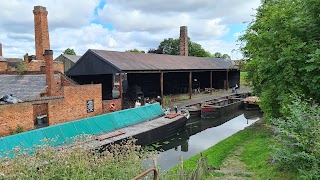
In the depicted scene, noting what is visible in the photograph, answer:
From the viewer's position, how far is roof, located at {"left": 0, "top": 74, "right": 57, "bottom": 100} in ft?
49.0

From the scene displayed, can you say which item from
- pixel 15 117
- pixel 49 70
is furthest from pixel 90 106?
pixel 15 117

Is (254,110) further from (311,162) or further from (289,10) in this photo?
(311,162)

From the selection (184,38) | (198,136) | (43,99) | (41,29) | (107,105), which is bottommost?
(198,136)

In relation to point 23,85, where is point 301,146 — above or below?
below

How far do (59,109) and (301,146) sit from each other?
39.5ft

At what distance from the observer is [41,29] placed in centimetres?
1947

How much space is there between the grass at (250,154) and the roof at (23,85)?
10117 mm

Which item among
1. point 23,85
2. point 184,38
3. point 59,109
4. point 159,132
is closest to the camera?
point 59,109

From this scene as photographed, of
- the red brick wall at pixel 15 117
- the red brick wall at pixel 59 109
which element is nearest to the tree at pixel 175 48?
the red brick wall at pixel 59 109

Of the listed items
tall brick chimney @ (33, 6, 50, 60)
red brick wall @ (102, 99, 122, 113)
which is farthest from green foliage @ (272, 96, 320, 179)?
tall brick chimney @ (33, 6, 50, 60)

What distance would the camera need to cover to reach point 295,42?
8414 mm

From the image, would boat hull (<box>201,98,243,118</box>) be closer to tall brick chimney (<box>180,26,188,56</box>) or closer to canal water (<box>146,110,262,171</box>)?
canal water (<box>146,110,262,171</box>)

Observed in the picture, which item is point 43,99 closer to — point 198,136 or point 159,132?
point 159,132

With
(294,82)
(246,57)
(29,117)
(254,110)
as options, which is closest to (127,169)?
(294,82)
